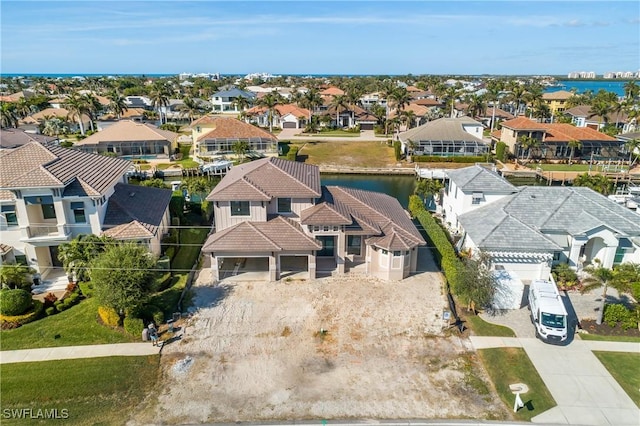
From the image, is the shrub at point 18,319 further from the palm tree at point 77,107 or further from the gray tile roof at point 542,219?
the palm tree at point 77,107

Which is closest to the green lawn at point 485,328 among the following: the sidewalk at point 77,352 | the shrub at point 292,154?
the sidewalk at point 77,352

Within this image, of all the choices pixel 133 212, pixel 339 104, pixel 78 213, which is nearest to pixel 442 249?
pixel 133 212

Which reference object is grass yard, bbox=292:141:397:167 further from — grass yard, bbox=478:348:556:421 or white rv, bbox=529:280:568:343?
grass yard, bbox=478:348:556:421

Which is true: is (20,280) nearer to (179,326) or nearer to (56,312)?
(56,312)

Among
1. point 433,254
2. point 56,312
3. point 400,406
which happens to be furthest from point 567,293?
point 56,312

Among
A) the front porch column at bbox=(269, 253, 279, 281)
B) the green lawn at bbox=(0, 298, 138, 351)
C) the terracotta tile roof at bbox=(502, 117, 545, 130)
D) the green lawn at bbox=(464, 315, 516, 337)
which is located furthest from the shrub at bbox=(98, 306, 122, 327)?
the terracotta tile roof at bbox=(502, 117, 545, 130)

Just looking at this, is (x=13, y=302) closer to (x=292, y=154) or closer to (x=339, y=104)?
(x=292, y=154)
